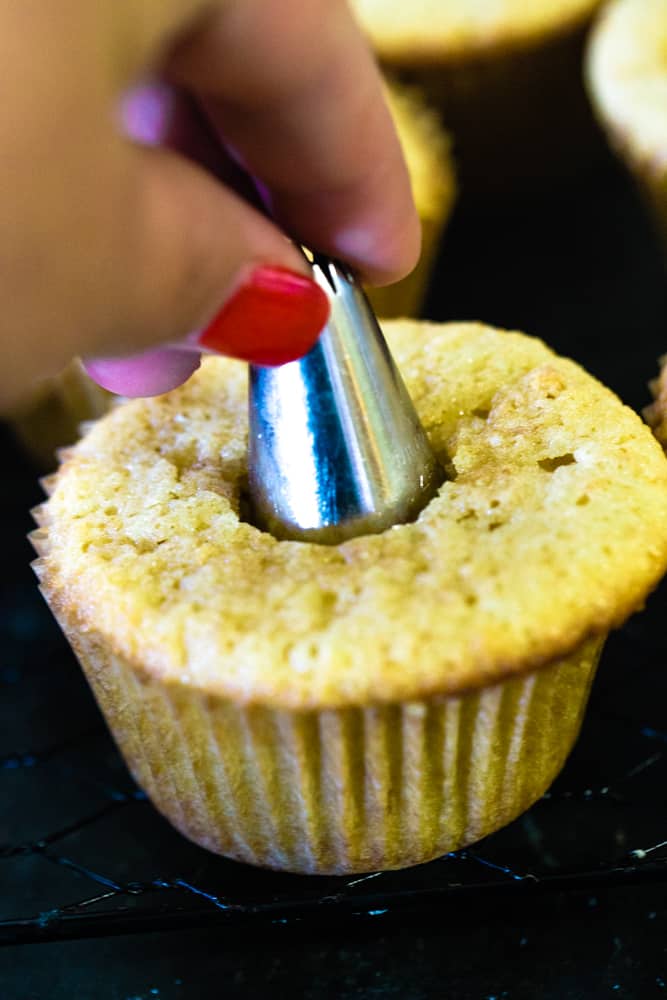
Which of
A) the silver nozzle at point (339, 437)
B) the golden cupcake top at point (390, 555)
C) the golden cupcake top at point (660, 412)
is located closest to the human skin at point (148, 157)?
the silver nozzle at point (339, 437)

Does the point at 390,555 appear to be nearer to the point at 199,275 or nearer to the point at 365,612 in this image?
the point at 365,612

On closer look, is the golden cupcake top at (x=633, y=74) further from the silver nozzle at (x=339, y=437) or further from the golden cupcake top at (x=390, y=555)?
the silver nozzle at (x=339, y=437)

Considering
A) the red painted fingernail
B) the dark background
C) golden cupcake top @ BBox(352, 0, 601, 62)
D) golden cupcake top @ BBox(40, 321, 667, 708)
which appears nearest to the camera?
the red painted fingernail

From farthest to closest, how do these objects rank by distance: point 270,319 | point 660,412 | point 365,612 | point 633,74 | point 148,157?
1. point 633,74
2. point 660,412
3. point 365,612
4. point 270,319
5. point 148,157

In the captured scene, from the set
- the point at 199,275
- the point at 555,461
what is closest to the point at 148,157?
the point at 199,275

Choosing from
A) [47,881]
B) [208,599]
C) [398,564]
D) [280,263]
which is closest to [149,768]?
[47,881]

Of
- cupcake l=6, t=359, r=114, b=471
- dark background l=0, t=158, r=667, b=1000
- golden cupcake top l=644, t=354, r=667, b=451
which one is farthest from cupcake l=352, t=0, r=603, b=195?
dark background l=0, t=158, r=667, b=1000

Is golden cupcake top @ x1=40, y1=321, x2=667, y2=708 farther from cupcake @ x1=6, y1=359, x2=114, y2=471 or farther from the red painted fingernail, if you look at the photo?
cupcake @ x1=6, y1=359, x2=114, y2=471
